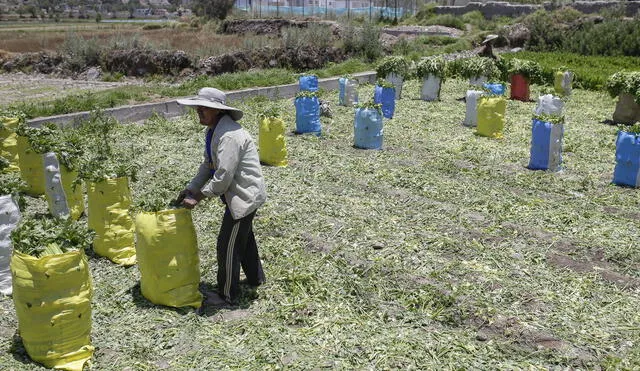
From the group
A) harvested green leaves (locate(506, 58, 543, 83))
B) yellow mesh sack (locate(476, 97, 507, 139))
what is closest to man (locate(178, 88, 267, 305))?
yellow mesh sack (locate(476, 97, 507, 139))

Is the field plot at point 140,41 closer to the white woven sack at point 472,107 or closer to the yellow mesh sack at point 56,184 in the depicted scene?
the white woven sack at point 472,107

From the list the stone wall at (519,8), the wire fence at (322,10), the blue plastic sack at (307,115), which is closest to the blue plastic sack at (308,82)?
the blue plastic sack at (307,115)

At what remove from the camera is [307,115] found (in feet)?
29.1

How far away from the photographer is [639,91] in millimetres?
9492

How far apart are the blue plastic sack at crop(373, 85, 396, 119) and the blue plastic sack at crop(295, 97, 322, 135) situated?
180 cm

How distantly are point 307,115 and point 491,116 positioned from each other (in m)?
2.89

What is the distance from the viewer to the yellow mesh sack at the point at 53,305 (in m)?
3.10

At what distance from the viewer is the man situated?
3.71 metres

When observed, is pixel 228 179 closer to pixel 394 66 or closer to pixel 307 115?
pixel 307 115

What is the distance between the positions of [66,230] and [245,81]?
9.89m

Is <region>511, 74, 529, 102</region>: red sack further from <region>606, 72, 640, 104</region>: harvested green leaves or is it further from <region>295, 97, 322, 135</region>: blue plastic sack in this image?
<region>295, 97, 322, 135</region>: blue plastic sack

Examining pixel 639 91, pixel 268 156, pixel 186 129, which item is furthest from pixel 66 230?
pixel 639 91

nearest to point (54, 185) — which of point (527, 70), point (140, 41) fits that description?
point (527, 70)

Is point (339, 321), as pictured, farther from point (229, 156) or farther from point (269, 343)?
point (229, 156)
